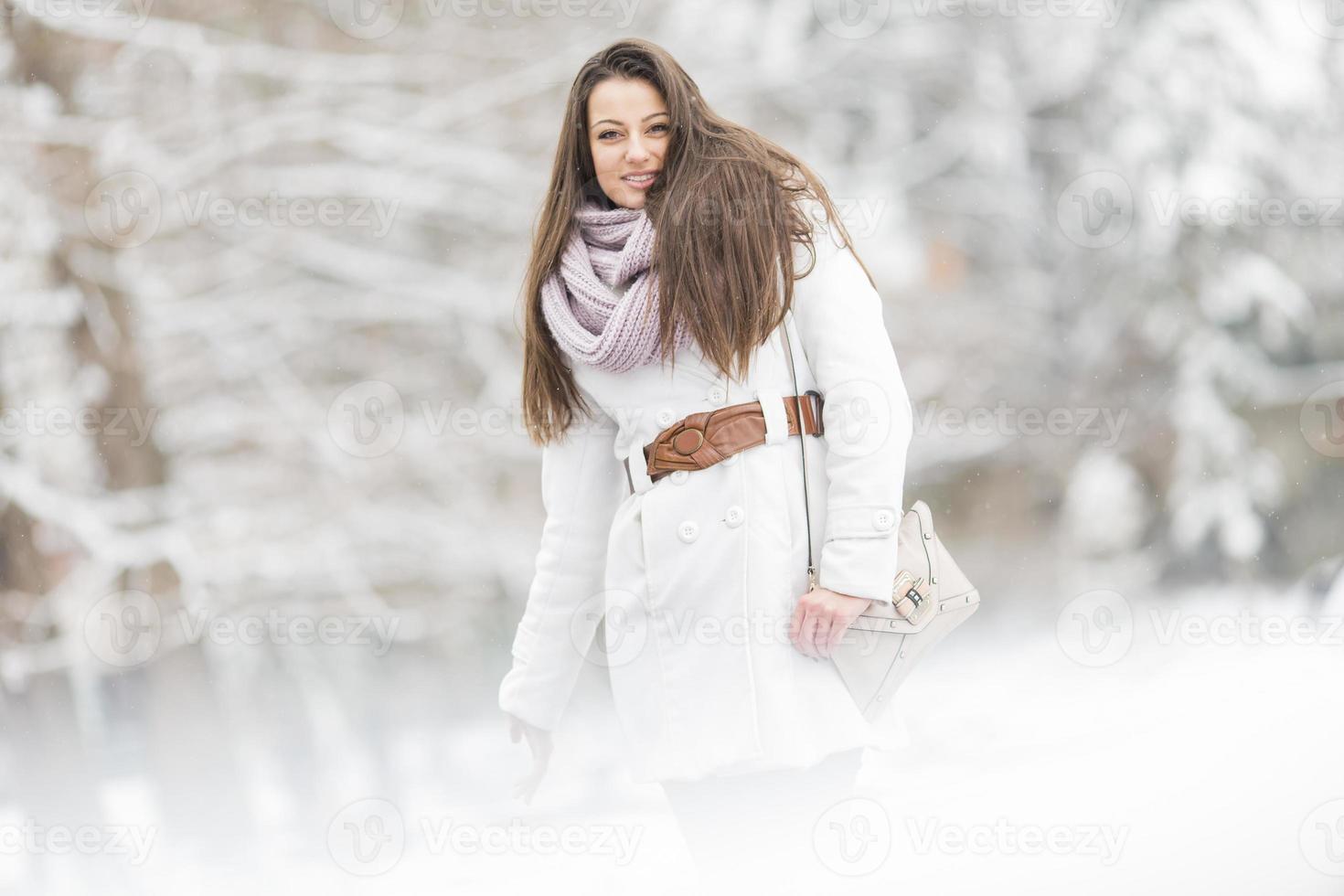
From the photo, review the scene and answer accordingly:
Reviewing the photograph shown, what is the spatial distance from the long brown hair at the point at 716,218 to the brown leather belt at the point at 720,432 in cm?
6

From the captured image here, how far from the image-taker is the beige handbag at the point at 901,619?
1.44 metres

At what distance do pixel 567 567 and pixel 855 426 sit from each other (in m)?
0.55

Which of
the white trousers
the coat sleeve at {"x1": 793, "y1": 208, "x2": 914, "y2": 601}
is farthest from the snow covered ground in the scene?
the coat sleeve at {"x1": 793, "y1": 208, "x2": 914, "y2": 601}

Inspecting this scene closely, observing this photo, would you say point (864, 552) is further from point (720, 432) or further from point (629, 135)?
point (629, 135)

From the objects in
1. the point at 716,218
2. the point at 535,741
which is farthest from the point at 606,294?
the point at 535,741

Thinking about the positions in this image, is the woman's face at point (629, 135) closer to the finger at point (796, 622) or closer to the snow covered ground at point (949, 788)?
the finger at point (796, 622)

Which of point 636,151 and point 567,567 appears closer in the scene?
point 636,151

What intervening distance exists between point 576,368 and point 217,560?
84.0 inches

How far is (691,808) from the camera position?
5.10 feet

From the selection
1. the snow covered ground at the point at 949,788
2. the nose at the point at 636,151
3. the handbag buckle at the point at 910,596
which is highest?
the nose at the point at 636,151

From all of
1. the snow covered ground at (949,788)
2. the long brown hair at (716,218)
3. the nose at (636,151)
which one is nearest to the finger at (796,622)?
the long brown hair at (716,218)

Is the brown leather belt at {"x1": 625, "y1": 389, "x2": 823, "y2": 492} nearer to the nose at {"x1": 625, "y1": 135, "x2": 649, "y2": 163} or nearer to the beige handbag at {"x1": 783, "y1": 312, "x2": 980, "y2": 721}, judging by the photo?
the beige handbag at {"x1": 783, "y1": 312, "x2": 980, "y2": 721}

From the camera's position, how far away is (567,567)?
5.59 ft

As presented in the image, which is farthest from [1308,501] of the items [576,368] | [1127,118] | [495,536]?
[576,368]
